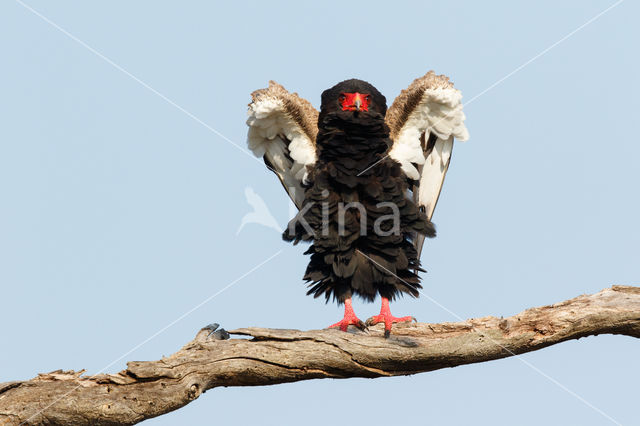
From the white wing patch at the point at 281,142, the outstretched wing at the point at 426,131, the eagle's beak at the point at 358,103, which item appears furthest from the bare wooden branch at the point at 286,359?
the eagle's beak at the point at 358,103

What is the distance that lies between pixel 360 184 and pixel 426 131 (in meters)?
1.37

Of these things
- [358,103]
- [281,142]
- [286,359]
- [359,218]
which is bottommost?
[286,359]

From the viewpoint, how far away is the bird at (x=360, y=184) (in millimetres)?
7852

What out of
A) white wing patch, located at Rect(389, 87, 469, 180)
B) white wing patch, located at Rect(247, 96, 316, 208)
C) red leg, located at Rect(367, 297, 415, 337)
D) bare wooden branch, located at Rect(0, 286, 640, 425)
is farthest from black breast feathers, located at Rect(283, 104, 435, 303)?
bare wooden branch, located at Rect(0, 286, 640, 425)

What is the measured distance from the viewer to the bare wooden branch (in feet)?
20.1

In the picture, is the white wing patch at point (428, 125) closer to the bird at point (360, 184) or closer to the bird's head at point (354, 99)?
the bird at point (360, 184)

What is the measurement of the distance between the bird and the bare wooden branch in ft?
2.49

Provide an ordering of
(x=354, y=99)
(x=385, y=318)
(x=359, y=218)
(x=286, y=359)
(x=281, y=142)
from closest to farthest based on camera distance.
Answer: (x=286, y=359), (x=385, y=318), (x=359, y=218), (x=354, y=99), (x=281, y=142)

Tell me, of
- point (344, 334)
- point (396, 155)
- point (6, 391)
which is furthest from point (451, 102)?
point (6, 391)

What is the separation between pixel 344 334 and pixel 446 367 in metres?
1.03

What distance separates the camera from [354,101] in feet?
26.1

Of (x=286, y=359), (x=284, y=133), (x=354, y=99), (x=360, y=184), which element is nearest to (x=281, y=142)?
(x=284, y=133)

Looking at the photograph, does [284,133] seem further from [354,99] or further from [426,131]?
[426,131]

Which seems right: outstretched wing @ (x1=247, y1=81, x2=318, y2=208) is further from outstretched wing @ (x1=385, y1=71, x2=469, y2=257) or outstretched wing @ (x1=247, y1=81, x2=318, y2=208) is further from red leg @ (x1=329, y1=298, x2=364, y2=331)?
red leg @ (x1=329, y1=298, x2=364, y2=331)
